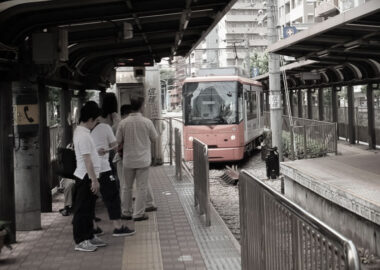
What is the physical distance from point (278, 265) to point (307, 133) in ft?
45.9

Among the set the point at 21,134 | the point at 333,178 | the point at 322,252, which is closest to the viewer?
the point at 322,252

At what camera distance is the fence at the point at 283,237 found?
227 cm

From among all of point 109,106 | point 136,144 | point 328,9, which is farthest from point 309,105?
point 136,144

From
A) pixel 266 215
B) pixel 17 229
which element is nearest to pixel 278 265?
pixel 266 215

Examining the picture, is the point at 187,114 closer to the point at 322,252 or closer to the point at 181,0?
the point at 181,0

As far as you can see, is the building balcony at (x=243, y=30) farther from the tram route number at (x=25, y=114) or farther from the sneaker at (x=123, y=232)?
the sneaker at (x=123, y=232)

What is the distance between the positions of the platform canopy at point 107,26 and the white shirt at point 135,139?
135 centimetres

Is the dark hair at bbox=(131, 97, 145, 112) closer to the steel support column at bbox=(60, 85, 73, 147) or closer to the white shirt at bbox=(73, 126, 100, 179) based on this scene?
the white shirt at bbox=(73, 126, 100, 179)

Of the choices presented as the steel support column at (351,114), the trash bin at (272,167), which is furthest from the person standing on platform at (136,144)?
the steel support column at (351,114)

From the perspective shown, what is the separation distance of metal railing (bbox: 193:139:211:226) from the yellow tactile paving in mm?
691

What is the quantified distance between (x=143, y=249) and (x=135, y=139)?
1.63 metres

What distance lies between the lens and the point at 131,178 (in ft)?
24.4

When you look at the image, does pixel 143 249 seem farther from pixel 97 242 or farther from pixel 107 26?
pixel 107 26

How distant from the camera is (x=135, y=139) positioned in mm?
7293
